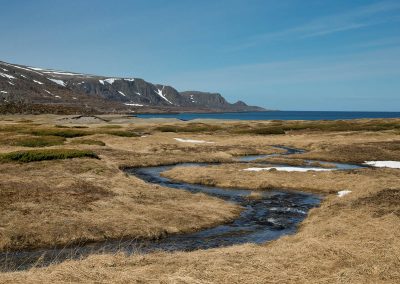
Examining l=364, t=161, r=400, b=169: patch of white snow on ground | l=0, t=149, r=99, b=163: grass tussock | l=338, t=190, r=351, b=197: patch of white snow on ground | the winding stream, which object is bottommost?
the winding stream

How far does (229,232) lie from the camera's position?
830 inches

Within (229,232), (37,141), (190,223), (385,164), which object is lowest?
(229,232)

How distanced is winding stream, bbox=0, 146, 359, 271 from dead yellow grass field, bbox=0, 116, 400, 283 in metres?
0.96

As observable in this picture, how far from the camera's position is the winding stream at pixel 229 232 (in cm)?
1678

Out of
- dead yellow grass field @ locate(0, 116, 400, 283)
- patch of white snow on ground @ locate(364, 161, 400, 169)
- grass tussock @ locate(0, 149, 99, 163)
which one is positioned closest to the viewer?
dead yellow grass field @ locate(0, 116, 400, 283)

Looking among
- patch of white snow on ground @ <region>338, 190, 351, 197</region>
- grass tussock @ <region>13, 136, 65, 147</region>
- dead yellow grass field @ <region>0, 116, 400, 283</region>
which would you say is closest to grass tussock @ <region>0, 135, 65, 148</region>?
grass tussock @ <region>13, 136, 65, 147</region>

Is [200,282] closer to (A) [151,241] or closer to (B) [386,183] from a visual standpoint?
(A) [151,241]

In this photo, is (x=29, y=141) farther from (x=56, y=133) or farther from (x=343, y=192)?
(x=343, y=192)

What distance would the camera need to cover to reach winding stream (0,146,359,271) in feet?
55.1

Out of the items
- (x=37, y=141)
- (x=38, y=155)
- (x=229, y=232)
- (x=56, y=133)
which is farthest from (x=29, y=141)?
(x=229, y=232)

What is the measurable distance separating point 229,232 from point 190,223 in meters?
2.30

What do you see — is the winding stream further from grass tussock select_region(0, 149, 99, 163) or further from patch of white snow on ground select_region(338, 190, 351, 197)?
grass tussock select_region(0, 149, 99, 163)

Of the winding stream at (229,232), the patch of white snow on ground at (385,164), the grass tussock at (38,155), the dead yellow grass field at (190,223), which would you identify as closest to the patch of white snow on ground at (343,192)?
the dead yellow grass field at (190,223)

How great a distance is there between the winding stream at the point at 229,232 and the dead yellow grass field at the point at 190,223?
3.14ft
